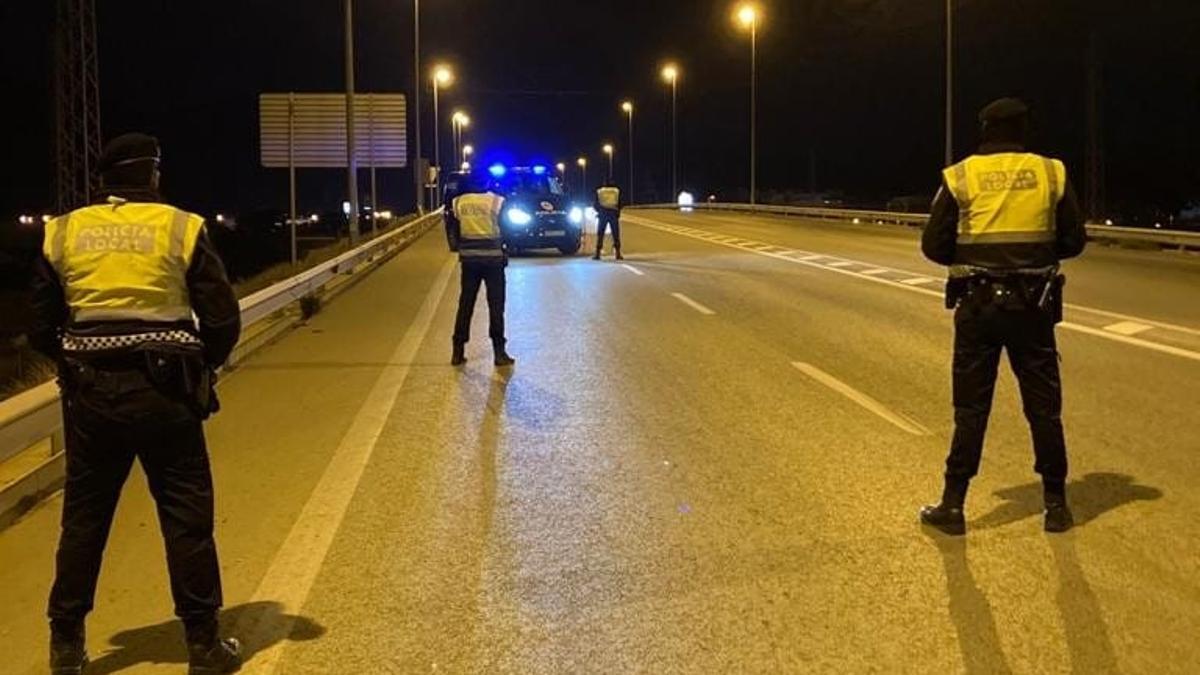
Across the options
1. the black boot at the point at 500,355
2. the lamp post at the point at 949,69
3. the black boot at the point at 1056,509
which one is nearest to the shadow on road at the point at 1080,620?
the black boot at the point at 1056,509

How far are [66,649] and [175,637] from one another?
1.61 feet

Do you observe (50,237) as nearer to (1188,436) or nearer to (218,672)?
(218,672)

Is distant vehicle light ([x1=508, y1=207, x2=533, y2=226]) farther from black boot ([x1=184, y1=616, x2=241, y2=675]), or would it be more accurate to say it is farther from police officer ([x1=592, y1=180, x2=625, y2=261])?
black boot ([x1=184, y1=616, x2=241, y2=675])

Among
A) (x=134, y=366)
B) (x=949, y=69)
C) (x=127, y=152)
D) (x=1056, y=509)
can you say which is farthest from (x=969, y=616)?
(x=949, y=69)

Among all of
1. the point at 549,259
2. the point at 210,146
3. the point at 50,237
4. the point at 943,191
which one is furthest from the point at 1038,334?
the point at 210,146

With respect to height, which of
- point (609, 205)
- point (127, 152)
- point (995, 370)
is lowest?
point (995, 370)

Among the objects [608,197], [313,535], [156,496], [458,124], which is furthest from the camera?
[458,124]

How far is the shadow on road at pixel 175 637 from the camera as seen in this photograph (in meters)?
4.62

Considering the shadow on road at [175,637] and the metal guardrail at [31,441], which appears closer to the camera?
the shadow on road at [175,637]

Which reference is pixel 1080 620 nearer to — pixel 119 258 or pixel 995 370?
pixel 995 370

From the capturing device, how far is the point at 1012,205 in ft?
19.5

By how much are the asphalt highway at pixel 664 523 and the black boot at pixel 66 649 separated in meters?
0.13

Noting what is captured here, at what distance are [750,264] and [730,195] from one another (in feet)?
224

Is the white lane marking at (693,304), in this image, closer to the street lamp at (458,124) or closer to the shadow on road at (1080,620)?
the shadow on road at (1080,620)
